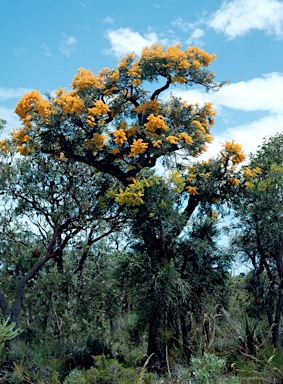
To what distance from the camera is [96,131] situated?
42.8ft

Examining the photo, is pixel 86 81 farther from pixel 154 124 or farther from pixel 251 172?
pixel 251 172

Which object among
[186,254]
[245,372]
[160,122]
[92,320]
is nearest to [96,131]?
[160,122]

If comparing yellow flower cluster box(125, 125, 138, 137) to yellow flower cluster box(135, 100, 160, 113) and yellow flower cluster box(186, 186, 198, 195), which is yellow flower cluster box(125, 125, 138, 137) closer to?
yellow flower cluster box(135, 100, 160, 113)

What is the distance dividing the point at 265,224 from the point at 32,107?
6.23 m

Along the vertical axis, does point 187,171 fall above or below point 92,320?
above

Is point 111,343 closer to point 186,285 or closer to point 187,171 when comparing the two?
point 186,285

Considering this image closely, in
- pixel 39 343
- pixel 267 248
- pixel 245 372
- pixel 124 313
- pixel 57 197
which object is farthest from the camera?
pixel 124 313

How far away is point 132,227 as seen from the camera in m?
12.0

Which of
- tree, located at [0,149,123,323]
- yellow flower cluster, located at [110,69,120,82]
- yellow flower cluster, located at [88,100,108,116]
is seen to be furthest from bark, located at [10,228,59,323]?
yellow flower cluster, located at [110,69,120,82]

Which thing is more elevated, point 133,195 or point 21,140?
point 21,140

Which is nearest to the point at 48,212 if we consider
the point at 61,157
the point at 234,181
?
the point at 61,157

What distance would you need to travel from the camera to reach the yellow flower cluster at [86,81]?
520 inches

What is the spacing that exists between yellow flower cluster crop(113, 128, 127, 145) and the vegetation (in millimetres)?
47

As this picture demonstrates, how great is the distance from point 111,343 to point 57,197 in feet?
13.6
